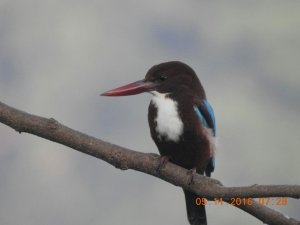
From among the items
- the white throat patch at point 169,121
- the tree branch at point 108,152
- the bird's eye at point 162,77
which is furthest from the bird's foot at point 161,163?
the bird's eye at point 162,77

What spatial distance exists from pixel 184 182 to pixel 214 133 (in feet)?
1.06

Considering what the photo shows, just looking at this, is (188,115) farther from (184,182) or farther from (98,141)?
(98,141)

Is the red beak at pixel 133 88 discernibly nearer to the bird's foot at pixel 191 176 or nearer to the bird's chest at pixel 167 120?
the bird's chest at pixel 167 120

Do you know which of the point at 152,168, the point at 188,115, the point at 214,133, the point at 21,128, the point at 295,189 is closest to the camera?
the point at 295,189

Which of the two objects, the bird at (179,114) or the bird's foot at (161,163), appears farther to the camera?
the bird at (179,114)

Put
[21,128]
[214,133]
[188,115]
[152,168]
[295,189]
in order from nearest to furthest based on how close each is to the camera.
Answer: [295,189] → [21,128] → [152,168] → [188,115] → [214,133]

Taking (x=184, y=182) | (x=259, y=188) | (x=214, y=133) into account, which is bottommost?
(x=259, y=188)

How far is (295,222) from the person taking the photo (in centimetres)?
145

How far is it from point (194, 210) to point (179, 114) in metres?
0.43

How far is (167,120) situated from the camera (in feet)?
5.92

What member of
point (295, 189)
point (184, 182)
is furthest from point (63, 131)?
point (295, 189)

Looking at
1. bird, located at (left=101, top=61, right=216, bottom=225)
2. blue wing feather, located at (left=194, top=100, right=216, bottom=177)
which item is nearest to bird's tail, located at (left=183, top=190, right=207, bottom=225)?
bird, located at (left=101, top=61, right=216, bottom=225)

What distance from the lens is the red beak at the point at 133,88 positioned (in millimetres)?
1623

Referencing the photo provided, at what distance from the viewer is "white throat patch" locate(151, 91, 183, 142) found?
180 centimetres
